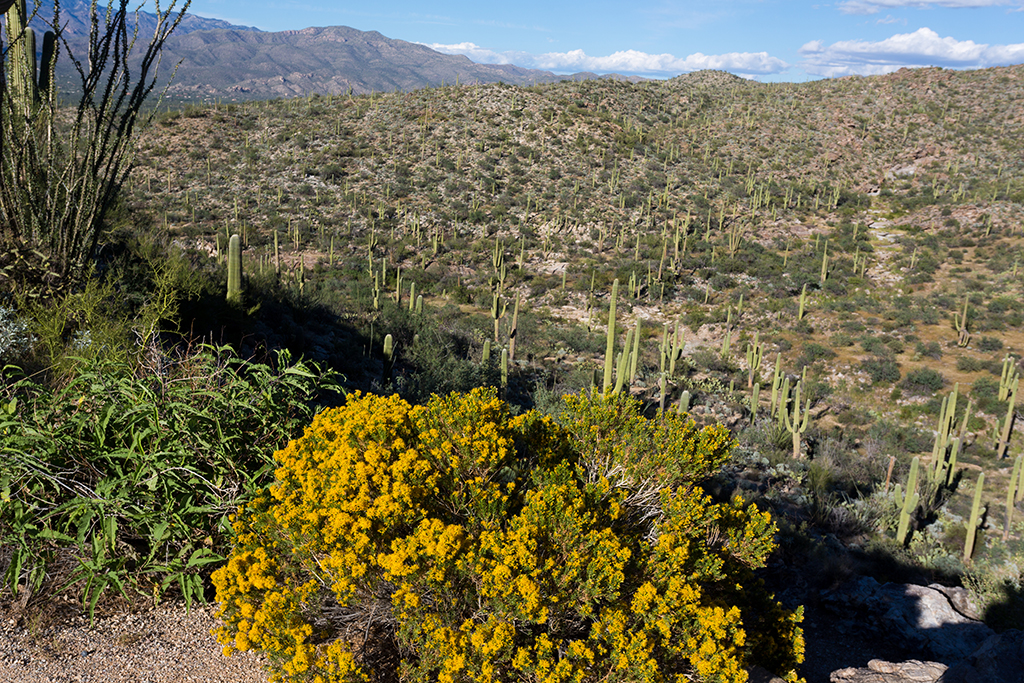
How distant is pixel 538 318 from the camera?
21.7 metres

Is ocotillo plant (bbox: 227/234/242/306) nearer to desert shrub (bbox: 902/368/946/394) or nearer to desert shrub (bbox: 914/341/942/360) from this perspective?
desert shrub (bbox: 902/368/946/394)

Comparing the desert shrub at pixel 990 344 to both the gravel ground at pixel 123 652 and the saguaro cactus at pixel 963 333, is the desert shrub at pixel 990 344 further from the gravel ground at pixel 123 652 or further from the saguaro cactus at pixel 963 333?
the gravel ground at pixel 123 652

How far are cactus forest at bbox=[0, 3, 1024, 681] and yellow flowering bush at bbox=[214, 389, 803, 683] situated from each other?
4 cm

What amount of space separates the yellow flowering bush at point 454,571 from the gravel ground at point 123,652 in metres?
0.16

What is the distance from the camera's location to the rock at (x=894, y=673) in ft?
13.9

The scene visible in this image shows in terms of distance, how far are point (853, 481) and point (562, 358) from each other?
27.8ft

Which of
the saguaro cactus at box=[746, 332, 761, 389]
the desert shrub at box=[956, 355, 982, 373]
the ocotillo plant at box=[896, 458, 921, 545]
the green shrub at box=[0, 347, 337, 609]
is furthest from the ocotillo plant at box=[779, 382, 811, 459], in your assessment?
the green shrub at box=[0, 347, 337, 609]

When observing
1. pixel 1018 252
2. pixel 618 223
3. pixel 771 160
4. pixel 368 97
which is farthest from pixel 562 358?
pixel 368 97

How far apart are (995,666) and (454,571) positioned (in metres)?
3.68

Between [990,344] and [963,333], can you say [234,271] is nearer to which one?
[963,333]

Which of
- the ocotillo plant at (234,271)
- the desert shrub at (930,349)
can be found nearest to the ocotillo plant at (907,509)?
the desert shrub at (930,349)

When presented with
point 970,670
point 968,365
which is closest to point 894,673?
point 970,670

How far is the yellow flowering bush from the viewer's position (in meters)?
2.64

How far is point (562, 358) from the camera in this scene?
18.0 metres
